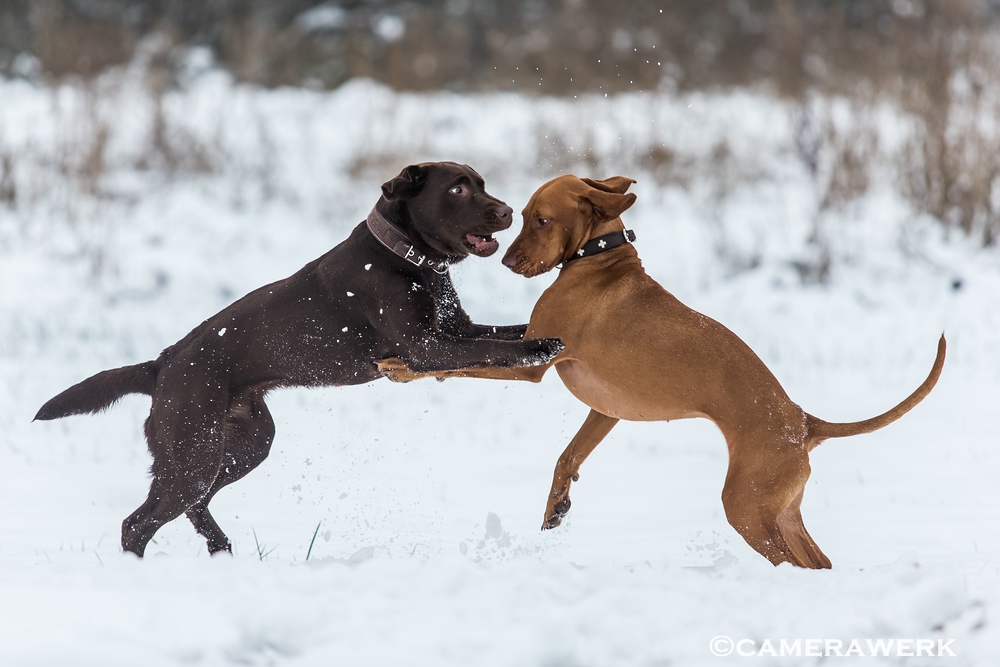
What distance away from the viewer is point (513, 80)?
14.3 metres

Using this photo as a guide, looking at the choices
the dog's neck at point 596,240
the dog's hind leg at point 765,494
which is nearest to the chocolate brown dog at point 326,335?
the dog's neck at point 596,240

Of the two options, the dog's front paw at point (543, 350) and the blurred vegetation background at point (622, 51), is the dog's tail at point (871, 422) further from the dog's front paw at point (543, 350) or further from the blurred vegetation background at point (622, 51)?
the blurred vegetation background at point (622, 51)

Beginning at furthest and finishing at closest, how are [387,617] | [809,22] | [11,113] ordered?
[809,22] < [11,113] < [387,617]

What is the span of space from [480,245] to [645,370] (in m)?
0.78

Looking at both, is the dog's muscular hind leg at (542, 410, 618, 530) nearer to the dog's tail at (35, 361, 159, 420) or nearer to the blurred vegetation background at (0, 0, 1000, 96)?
the dog's tail at (35, 361, 159, 420)

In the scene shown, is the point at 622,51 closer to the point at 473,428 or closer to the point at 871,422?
the point at 473,428

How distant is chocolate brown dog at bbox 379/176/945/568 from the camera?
10.8 feet

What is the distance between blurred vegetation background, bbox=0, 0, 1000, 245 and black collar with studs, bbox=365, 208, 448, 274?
23.9 feet

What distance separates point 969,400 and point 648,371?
421cm

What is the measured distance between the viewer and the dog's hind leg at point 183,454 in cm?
365

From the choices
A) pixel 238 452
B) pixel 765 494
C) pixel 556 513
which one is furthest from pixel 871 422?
pixel 238 452

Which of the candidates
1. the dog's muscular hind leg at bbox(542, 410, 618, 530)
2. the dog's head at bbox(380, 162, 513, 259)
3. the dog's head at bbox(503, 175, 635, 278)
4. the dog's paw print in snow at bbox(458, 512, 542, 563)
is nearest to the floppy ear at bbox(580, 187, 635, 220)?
the dog's head at bbox(503, 175, 635, 278)

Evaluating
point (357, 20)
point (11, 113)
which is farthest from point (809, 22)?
point (11, 113)

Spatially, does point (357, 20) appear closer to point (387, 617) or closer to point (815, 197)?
point (815, 197)
